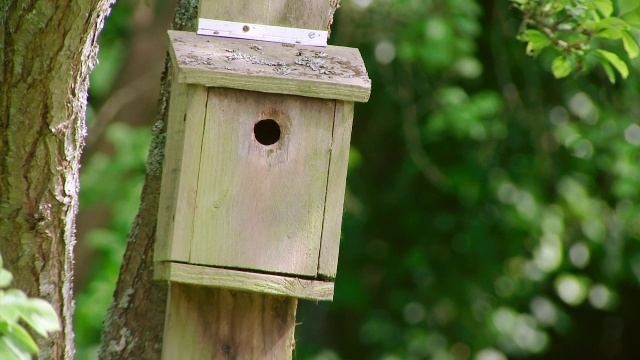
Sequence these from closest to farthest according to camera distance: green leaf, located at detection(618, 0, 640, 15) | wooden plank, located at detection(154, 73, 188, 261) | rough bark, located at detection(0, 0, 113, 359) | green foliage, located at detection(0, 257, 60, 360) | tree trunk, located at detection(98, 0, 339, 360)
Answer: green foliage, located at detection(0, 257, 60, 360), rough bark, located at detection(0, 0, 113, 359), wooden plank, located at detection(154, 73, 188, 261), tree trunk, located at detection(98, 0, 339, 360), green leaf, located at detection(618, 0, 640, 15)

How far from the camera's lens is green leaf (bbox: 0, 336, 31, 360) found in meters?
1.13

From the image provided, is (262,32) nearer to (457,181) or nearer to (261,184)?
(261,184)

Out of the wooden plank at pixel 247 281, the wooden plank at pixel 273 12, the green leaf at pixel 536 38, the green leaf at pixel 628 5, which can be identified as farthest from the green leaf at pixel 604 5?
the wooden plank at pixel 247 281

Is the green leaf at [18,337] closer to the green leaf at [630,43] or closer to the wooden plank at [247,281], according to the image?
the wooden plank at [247,281]

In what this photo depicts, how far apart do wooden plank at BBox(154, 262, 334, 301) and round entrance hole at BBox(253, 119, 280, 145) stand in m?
0.27

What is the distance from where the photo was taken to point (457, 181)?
16.6 feet

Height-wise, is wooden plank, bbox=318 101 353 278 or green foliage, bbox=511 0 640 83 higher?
green foliage, bbox=511 0 640 83

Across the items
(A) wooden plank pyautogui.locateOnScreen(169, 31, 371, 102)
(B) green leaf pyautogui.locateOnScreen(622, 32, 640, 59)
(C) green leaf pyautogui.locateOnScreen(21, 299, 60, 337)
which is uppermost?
(B) green leaf pyautogui.locateOnScreen(622, 32, 640, 59)

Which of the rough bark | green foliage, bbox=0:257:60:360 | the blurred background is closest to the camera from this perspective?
green foliage, bbox=0:257:60:360

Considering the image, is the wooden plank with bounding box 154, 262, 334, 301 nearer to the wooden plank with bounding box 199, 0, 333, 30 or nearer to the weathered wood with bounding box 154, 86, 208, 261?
the weathered wood with bounding box 154, 86, 208, 261

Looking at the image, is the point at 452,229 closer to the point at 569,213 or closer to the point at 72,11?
the point at 569,213

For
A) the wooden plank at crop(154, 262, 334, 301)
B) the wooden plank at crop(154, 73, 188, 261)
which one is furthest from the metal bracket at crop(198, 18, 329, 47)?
the wooden plank at crop(154, 262, 334, 301)

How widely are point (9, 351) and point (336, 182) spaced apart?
0.75 meters

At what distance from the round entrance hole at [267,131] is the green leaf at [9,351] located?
2.36 ft
